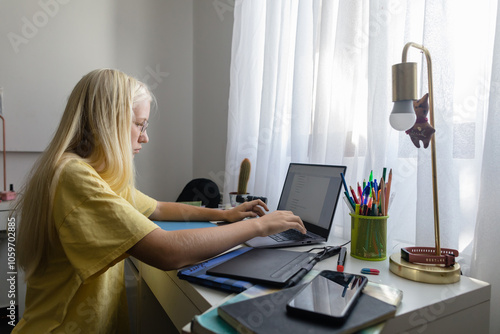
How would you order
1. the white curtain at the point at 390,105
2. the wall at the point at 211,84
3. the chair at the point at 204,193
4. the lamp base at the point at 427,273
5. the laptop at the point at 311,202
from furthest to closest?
the wall at the point at 211,84 → the chair at the point at 204,193 → the laptop at the point at 311,202 → the white curtain at the point at 390,105 → the lamp base at the point at 427,273

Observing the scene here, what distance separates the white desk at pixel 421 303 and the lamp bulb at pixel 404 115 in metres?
0.31

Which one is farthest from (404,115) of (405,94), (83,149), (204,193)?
(204,193)

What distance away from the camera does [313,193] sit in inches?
41.6

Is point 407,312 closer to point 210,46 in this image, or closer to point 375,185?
point 375,185

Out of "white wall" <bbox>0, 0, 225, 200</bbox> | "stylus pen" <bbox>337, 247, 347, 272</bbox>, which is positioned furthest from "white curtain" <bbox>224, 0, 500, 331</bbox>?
"white wall" <bbox>0, 0, 225, 200</bbox>

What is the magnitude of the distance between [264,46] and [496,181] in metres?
1.13

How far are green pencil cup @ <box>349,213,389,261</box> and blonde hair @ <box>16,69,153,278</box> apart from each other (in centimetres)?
59

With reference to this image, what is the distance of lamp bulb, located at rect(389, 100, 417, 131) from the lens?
0.67 m

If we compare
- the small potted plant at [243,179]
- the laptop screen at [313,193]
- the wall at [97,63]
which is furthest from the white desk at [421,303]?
the wall at [97,63]

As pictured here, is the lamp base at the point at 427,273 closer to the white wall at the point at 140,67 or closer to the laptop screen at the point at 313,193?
the laptop screen at the point at 313,193

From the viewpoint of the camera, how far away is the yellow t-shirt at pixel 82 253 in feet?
2.13

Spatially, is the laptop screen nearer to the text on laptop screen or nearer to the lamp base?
the text on laptop screen

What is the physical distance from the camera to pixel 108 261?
2.11 feet

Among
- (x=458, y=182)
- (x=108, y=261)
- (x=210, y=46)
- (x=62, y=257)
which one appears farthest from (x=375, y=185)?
(x=210, y=46)
